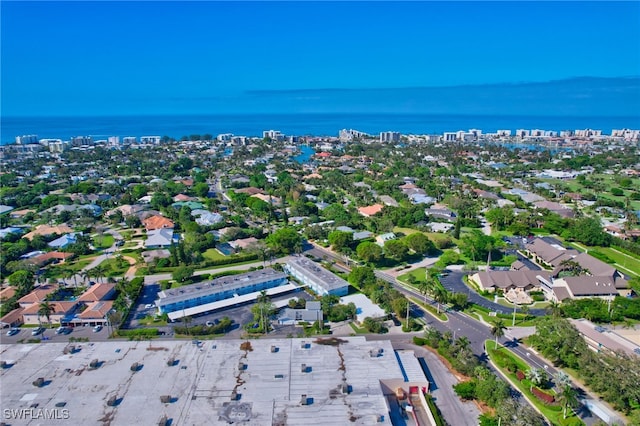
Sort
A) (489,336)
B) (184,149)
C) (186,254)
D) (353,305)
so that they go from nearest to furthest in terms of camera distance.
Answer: (489,336) → (353,305) → (186,254) → (184,149)

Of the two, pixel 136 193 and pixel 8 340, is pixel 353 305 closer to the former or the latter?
pixel 8 340

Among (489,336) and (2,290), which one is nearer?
(489,336)

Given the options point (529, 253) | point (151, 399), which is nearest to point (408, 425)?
point (151, 399)

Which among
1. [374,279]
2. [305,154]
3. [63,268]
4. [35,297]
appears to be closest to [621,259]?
[374,279]

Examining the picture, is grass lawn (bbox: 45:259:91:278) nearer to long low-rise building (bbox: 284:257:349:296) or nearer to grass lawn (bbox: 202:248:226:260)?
grass lawn (bbox: 202:248:226:260)

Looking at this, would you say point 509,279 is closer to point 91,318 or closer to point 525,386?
point 525,386

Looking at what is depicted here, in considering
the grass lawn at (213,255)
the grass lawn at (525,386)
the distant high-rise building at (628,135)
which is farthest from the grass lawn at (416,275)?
the distant high-rise building at (628,135)

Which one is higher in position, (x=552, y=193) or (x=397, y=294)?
(x=552, y=193)

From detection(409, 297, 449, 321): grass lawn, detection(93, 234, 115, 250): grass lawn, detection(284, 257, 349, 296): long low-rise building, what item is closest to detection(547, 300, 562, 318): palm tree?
detection(409, 297, 449, 321): grass lawn
